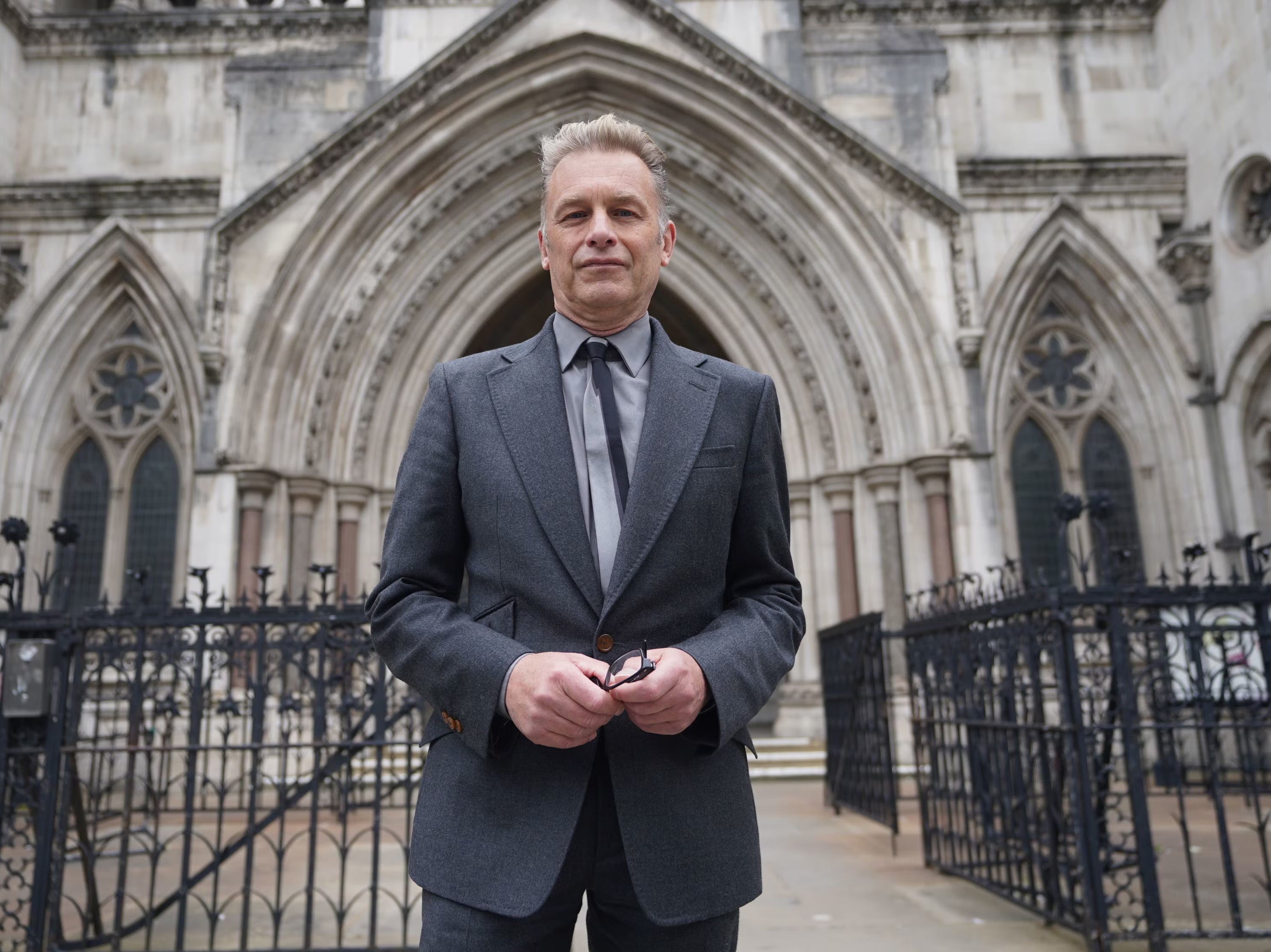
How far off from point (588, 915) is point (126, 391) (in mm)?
13446

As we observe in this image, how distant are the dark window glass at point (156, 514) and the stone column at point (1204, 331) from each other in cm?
1311

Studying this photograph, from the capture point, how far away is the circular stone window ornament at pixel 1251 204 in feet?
38.0

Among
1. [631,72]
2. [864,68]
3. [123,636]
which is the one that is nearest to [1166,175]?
[864,68]

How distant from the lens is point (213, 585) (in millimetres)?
11203

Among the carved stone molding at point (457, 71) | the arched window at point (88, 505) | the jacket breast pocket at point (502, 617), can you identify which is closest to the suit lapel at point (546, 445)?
the jacket breast pocket at point (502, 617)

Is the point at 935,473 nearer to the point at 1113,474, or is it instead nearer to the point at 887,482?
the point at 887,482

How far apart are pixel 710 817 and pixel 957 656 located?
4912 mm

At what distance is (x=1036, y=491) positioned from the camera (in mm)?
13094

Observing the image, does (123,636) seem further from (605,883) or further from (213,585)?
(605,883)

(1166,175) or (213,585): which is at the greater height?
(1166,175)

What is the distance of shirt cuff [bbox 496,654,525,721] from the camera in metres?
1.46

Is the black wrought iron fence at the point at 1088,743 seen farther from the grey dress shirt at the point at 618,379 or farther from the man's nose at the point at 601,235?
the man's nose at the point at 601,235

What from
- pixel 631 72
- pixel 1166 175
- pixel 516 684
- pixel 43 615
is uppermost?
pixel 631 72

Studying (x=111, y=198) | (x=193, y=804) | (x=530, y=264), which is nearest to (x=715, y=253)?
(x=530, y=264)
